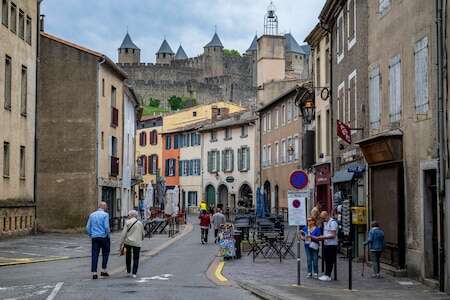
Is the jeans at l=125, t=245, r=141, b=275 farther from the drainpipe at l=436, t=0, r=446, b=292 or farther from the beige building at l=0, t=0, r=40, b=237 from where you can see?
the beige building at l=0, t=0, r=40, b=237

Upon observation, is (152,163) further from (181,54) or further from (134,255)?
(181,54)

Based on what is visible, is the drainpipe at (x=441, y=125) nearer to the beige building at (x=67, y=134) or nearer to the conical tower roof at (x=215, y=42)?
the beige building at (x=67, y=134)

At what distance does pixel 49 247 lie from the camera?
92.5ft

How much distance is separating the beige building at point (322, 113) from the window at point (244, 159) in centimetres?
3279

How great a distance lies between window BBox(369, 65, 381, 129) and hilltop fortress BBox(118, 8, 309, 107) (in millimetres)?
109419

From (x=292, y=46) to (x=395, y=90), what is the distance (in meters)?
135

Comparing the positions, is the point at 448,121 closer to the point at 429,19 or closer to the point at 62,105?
the point at 429,19

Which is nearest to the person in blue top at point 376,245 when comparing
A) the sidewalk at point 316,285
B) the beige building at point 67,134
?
the sidewalk at point 316,285

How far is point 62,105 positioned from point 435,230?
25.9 meters

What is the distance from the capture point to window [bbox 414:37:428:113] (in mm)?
15883

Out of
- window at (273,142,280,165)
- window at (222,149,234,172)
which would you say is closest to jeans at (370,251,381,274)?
window at (273,142,280,165)

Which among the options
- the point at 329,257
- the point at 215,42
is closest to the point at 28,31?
the point at 329,257

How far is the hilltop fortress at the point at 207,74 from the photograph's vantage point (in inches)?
5453

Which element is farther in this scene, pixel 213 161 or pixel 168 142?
pixel 168 142
